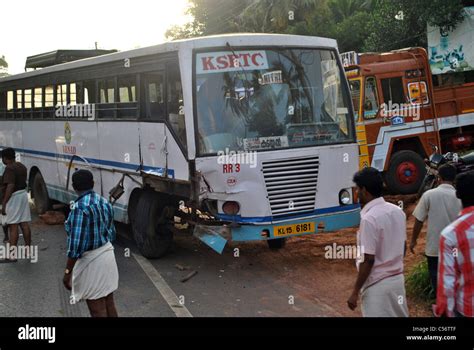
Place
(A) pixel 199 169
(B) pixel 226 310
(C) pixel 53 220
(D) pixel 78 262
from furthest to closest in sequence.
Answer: (C) pixel 53 220, (A) pixel 199 169, (B) pixel 226 310, (D) pixel 78 262

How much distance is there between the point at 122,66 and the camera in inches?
329

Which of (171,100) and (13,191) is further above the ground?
(171,100)

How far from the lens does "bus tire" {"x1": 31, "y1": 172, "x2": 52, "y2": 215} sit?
1217 centimetres

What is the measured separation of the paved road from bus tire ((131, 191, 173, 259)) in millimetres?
186

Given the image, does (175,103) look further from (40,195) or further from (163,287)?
(40,195)

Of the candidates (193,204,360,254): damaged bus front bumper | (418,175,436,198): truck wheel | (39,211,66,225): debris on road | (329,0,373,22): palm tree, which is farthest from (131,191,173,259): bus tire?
(329,0,373,22): palm tree

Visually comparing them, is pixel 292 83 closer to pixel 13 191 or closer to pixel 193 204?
pixel 193 204

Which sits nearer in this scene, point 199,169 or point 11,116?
point 199,169

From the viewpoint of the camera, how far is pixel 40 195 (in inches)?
489

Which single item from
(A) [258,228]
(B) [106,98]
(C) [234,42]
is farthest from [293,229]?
(B) [106,98]

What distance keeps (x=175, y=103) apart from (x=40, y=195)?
640 centimetres

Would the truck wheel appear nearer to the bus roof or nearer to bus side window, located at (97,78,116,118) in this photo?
the bus roof

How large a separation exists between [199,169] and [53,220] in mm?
5802
